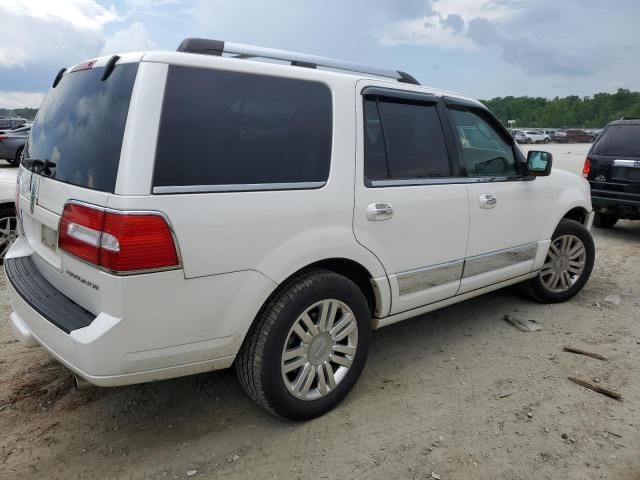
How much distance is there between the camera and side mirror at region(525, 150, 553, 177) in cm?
390

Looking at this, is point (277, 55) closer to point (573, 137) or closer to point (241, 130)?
point (241, 130)

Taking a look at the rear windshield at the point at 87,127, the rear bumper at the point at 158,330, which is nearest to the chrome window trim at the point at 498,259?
the rear bumper at the point at 158,330

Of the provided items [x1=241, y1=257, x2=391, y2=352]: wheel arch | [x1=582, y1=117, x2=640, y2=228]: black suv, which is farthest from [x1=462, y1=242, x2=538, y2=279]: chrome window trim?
[x1=582, y1=117, x2=640, y2=228]: black suv

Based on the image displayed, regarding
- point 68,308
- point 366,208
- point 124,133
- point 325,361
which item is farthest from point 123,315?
point 366,208

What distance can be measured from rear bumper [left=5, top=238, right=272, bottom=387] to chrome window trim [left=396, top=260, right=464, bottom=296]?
1.06 metres

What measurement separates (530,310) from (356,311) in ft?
7.81

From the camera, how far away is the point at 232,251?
2305 mm

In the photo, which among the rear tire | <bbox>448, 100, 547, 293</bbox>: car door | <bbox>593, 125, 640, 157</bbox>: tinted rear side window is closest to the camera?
<bbox>448, 100, 547, 293</bbox>: car door

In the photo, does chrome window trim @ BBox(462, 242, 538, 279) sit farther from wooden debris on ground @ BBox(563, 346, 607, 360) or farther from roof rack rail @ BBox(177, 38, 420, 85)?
roof rack rail @ BBox(177, 38, 420, 85)

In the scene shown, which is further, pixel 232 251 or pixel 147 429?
pixel 147 429

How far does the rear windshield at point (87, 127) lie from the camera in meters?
2.15

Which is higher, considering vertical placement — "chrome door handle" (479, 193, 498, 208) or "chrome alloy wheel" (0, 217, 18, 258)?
"chrome door handle" (479, 193, 498, 208)

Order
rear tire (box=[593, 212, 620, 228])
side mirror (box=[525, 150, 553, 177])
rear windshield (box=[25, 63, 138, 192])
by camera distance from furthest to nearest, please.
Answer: rear tire (box=[593, 212, 620, 228]) < side mirror (box=[525, 150, 553, 177]) < rear windshield (box=[25, 63, 138, 192])

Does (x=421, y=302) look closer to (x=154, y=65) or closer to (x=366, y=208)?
(x=366, y=208)
